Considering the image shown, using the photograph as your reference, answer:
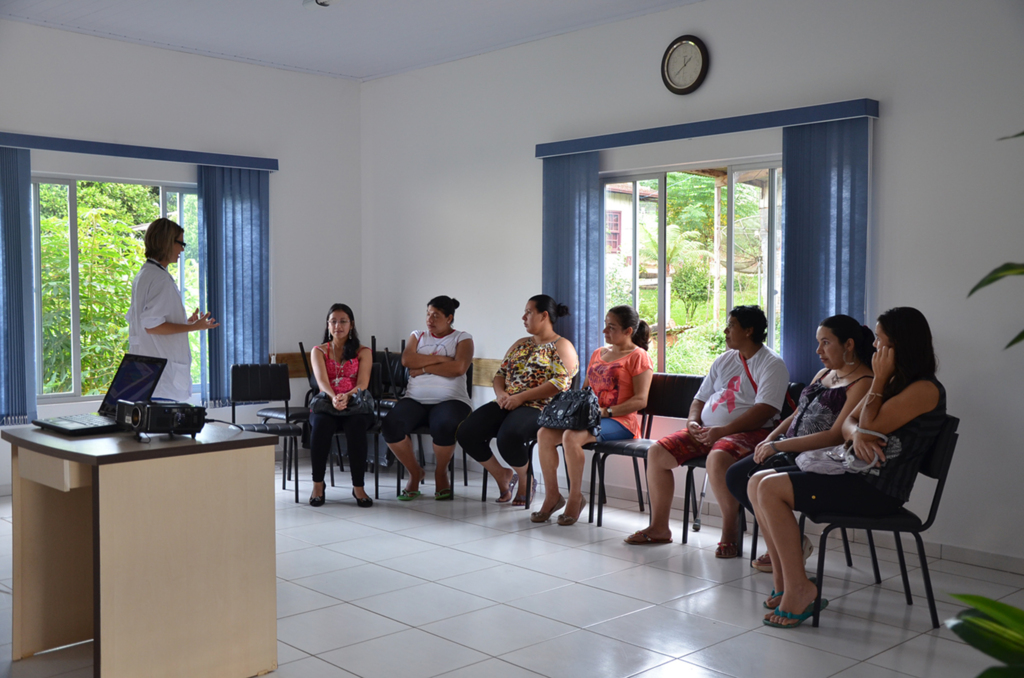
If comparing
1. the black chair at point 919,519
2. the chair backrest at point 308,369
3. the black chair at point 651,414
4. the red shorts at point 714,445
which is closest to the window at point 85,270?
the chair backrest at point 308,369

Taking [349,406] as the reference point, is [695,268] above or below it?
above

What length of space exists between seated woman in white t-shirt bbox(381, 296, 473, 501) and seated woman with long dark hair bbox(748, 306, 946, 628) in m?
2.53

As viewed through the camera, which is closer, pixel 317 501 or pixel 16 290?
pixel 317 501

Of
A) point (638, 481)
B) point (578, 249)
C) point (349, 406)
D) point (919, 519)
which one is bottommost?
point (638, 481)

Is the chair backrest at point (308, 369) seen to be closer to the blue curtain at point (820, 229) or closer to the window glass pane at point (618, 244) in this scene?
the window glass pane at point (618, 244)

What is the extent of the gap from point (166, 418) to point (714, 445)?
263cm

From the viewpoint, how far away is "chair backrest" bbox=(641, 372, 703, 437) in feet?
16.6

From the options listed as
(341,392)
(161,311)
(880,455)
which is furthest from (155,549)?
(341,392)

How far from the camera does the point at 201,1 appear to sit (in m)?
5.23

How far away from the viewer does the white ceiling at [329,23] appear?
5.30 metres

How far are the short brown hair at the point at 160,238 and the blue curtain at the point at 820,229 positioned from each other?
10.1 ft

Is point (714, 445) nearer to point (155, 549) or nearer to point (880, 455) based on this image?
point (880, 455)

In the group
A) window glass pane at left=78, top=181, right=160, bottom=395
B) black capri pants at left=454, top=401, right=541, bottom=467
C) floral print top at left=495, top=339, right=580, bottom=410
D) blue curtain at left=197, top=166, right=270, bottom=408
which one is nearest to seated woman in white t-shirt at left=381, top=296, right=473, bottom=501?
black capri pants at left=454, top=401, right=541, bottom=467

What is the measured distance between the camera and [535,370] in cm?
543
